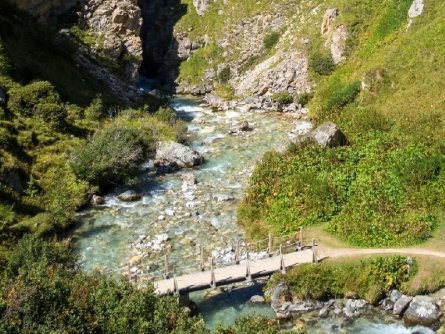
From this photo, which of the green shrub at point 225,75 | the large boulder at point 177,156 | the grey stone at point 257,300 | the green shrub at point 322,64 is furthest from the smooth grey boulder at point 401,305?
the green shrub at point 225,75

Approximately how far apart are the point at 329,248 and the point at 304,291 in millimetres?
3655

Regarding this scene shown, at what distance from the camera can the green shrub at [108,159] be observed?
36375 millimetres

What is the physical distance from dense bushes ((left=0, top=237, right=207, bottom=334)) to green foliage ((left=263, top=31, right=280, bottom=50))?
187ft

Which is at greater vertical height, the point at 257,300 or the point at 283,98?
the point at 283,98

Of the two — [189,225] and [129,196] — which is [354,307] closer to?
[189,225]

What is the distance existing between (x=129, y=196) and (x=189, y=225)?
6020mm

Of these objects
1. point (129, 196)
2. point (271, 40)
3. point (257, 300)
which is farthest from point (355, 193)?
point (271, 40)

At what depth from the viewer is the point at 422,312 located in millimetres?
22250

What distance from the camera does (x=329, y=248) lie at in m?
26.8

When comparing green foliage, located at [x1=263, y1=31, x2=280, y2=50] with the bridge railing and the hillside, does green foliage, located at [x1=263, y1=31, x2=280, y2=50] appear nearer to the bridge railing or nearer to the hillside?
the hillside

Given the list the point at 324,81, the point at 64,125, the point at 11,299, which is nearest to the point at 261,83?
the point at 324,81

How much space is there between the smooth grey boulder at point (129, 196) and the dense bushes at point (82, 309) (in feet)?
53.5

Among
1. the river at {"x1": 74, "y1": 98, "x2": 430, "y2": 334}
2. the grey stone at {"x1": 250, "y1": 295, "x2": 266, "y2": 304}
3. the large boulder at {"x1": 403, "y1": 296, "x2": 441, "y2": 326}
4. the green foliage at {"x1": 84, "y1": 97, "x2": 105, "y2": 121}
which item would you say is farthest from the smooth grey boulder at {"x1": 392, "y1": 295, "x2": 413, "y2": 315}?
the green foliage at {"x1": 84, "y1": 97, "x2": 105, "y2": 121}

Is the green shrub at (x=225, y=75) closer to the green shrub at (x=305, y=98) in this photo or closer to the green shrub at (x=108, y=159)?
the green shrub at (x=305, y=98)
